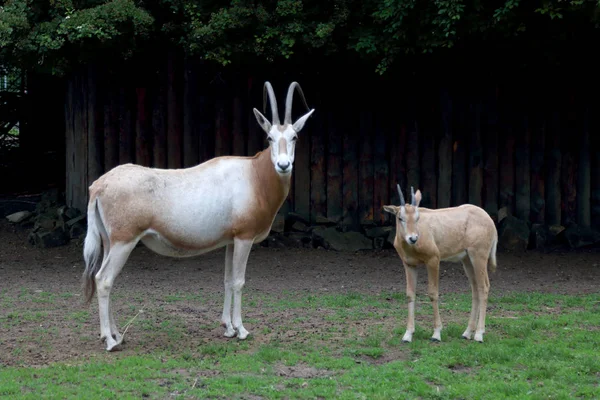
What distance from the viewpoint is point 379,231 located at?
50.7 feet

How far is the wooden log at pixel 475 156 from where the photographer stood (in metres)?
15.6

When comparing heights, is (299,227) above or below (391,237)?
above

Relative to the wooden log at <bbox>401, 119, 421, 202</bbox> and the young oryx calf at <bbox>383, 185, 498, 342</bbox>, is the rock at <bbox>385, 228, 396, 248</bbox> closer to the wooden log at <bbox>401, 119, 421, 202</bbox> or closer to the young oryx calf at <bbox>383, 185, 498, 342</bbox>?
the wooden log at <bbox>401, 119, 421, 202</bbox>

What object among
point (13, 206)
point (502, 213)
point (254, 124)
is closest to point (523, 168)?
point (502, 213)

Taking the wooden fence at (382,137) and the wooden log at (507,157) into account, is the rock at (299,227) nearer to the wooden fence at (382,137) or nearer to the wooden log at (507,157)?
the wooden fence at (382,137)

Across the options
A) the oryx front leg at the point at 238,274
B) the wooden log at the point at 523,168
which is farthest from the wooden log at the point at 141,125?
the oryx front leg at the point at 238,274

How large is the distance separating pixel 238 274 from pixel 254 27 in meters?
5.83

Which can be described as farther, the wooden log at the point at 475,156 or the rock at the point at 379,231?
the wooden log at the point at 475,156

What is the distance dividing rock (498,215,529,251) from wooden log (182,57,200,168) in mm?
5758

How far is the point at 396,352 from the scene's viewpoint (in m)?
8.70

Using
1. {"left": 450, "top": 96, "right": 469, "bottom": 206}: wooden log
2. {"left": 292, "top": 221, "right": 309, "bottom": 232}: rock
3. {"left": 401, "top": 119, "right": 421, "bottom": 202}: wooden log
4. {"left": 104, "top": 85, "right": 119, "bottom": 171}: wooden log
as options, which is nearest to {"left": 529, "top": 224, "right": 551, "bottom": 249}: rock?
{"left": 450, "top": 96, "right": 469, "bottom": 206}: wooden log

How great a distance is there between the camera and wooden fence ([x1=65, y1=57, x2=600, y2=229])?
15.6 m

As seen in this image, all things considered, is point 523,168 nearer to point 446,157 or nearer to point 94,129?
point 446,157

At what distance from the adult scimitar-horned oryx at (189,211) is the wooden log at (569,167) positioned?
776 cm
